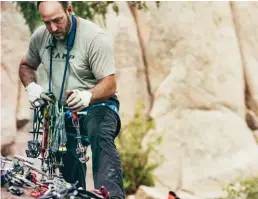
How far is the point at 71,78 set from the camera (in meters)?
4.52

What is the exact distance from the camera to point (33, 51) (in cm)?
479

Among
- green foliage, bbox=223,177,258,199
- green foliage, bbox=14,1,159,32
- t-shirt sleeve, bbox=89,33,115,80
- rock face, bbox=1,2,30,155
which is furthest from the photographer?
green foliage, bbox=14,1,159,32

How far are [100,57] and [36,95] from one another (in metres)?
0.46

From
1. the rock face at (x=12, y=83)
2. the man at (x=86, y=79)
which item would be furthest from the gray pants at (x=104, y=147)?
the rock face at (x=12, y=83)

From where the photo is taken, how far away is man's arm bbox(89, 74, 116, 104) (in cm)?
434

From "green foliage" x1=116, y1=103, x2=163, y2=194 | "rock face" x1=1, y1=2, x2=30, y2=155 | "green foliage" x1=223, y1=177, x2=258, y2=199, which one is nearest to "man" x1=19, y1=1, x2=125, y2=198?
"green foliage" x1=223, y1=177, x2=258, y2=199

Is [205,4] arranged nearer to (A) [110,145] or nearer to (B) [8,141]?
(B) [8,141]

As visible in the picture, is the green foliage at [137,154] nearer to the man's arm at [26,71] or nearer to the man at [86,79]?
the man's arm at [26,71]

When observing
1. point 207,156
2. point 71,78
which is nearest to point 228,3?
point 207,156

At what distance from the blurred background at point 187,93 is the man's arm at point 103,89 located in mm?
5866

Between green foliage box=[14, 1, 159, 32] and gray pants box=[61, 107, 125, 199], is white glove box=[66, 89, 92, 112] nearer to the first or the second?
gray pants box=[61, 107, 125, 199]

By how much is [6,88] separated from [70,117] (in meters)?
4.79

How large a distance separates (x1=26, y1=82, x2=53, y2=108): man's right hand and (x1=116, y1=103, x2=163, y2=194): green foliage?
222 inches

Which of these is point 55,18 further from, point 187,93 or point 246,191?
point 187,93
